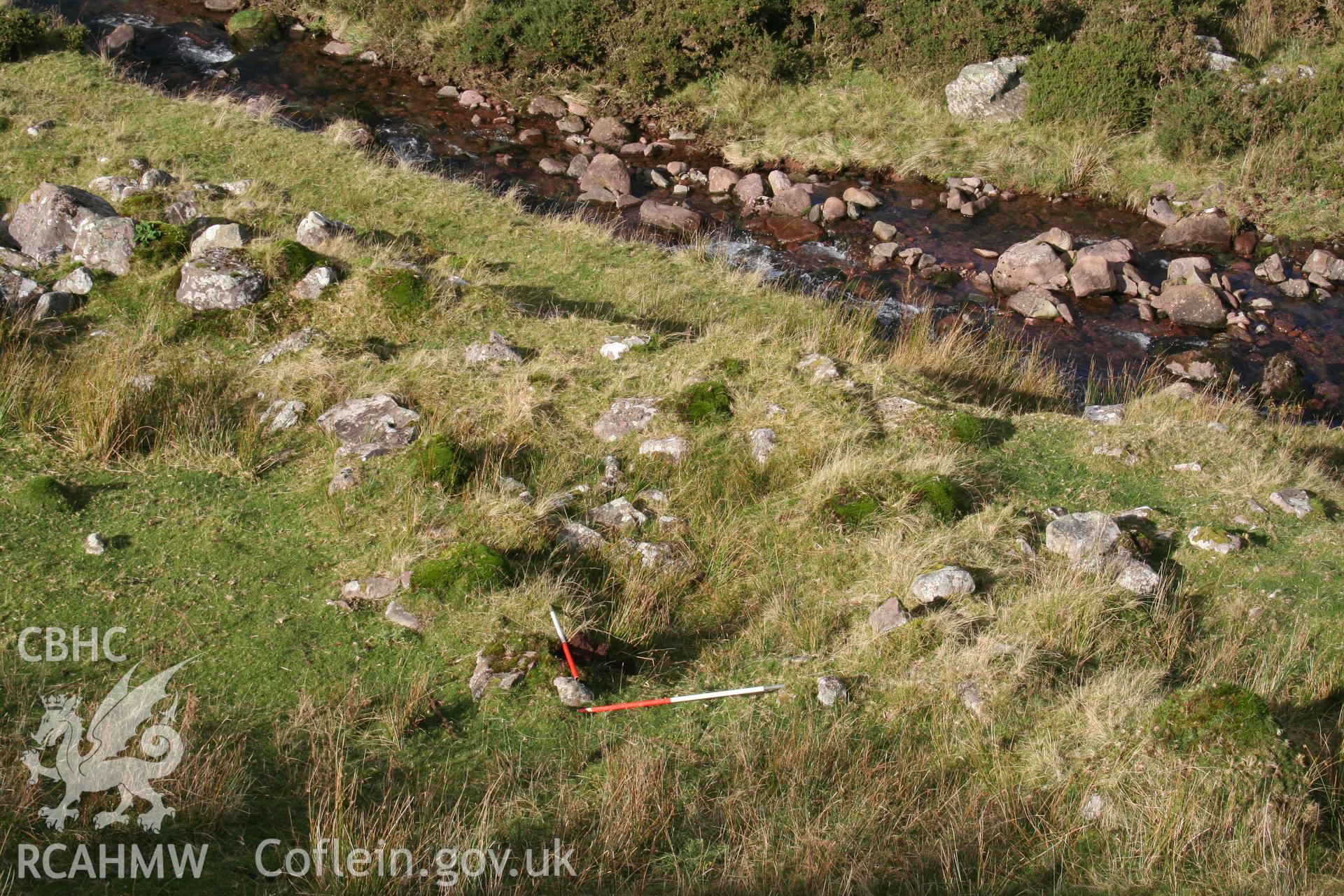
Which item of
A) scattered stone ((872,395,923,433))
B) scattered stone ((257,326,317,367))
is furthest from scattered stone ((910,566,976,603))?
scattered stone ((257,326,317,367))

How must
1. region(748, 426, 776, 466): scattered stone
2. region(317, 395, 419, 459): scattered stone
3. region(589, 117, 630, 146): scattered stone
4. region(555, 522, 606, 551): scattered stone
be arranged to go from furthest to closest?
region(589, 117, 630, 146): scattered stone, region(748, 426, 776, 466): scattered stone, region(317, 395, 419, 459): scattered stone, region(555, 522, 606, 551): scattered stone

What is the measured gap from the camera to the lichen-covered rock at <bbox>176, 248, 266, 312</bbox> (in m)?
10.2

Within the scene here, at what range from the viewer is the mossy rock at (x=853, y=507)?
773 cm

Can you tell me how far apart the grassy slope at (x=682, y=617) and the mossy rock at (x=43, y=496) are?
14cm

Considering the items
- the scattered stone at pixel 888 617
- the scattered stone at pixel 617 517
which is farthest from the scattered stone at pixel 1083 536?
the scattered stone at pixel 617 517

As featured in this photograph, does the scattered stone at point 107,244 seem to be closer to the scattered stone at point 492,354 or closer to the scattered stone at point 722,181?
the scattered stone at point 492,354

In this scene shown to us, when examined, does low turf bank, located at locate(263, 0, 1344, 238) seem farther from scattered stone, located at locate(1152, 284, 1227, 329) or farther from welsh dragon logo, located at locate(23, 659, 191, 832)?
welsh dragon logo, located at locate(23, 659, 191, 832)

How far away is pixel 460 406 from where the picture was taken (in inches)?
347

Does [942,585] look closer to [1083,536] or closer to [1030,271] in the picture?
[1083,536]

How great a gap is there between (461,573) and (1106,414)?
6.32 metres

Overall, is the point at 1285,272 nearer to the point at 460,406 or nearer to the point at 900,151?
the point at 900,151

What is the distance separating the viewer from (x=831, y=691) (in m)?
6.08

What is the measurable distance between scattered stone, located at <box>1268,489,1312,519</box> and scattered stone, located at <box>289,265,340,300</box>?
8793mm

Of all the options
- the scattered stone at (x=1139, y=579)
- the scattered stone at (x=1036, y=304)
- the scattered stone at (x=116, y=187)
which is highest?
the scattered stone at (x=116, y=187)
